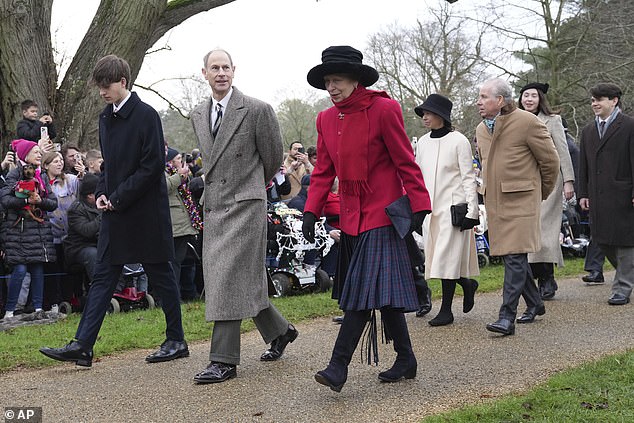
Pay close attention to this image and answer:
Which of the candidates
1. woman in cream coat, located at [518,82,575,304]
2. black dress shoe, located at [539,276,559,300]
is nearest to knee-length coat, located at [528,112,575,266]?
woman in cream coat, located at [518,82,575,304]

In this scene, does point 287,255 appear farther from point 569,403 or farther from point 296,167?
point 569,403

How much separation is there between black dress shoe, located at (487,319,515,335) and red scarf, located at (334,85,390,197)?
7.43 ft

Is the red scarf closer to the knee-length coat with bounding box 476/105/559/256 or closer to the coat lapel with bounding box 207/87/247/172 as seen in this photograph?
the coat lapel with bounding box 207/87/247/172

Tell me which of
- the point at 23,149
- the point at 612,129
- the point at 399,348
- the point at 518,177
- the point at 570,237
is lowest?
the point at 399,348

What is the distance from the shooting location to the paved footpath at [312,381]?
4.82 meters

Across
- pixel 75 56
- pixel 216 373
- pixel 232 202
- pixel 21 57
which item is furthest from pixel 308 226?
pixel 75 56

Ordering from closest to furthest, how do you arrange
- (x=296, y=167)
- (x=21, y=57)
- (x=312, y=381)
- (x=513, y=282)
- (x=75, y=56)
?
(x=312, y=381) → (x=513, y=282) → (x=21, y=57) → (x=296, y=167) → (x=75, y=56)

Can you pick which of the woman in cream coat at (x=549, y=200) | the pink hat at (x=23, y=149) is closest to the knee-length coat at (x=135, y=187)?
the pink hat at (x=23, y=149)

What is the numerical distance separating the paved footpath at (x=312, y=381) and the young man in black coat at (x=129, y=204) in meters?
0.48

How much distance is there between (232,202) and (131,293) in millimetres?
4081

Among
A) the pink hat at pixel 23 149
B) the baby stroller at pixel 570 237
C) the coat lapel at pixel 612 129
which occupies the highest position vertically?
the coat lapel at pixel 612 129

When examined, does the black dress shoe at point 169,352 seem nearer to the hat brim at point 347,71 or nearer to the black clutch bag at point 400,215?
the black clutch bag at point 400,215

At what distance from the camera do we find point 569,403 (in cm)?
467

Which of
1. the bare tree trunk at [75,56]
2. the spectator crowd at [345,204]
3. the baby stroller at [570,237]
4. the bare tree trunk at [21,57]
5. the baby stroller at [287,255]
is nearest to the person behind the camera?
the spectator crowd at [345,204]
